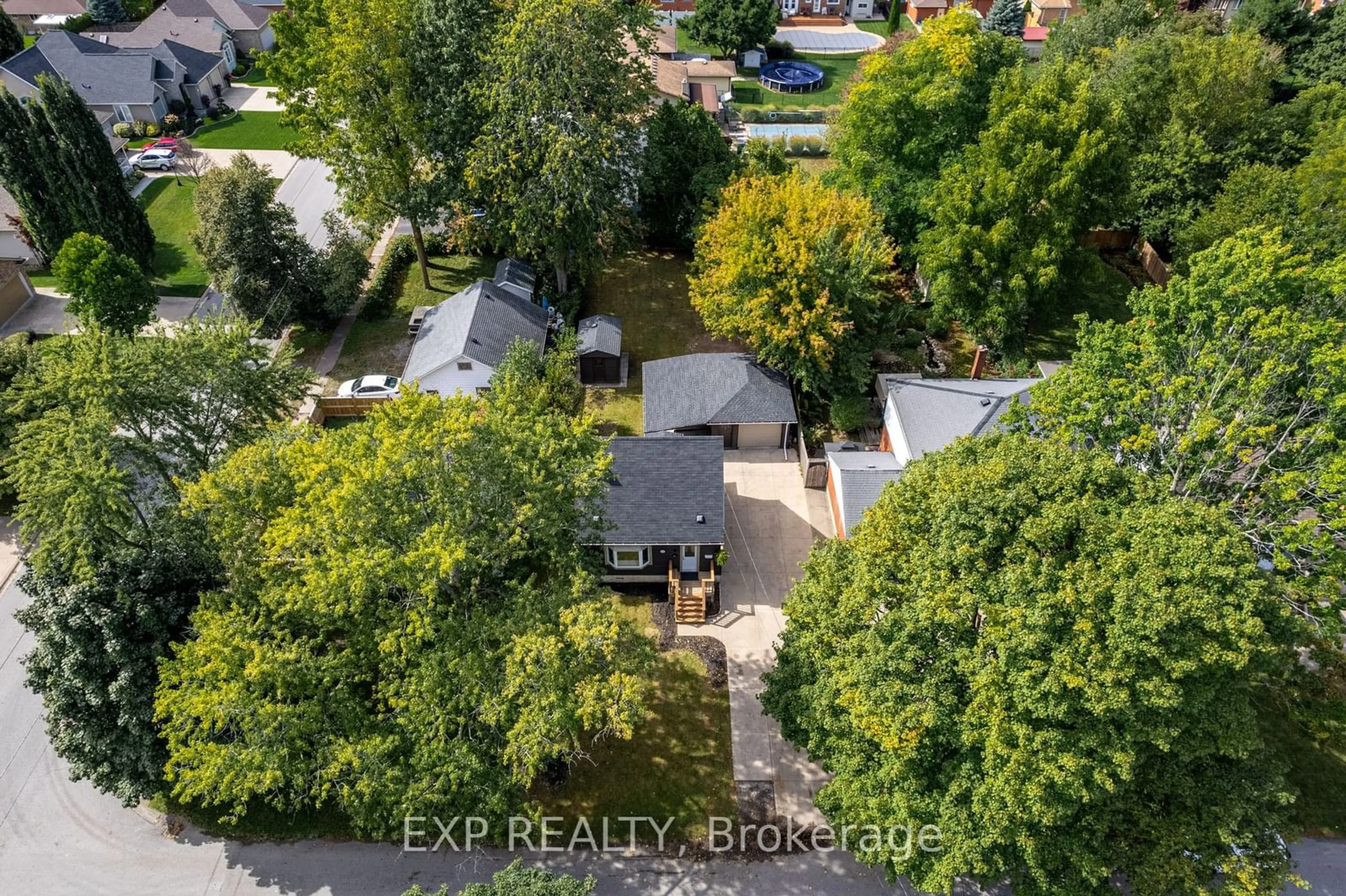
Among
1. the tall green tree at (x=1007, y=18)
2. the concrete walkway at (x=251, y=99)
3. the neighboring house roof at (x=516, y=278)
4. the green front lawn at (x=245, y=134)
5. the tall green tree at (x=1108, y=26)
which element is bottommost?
the neighboring house roof at (x=516, y=278)

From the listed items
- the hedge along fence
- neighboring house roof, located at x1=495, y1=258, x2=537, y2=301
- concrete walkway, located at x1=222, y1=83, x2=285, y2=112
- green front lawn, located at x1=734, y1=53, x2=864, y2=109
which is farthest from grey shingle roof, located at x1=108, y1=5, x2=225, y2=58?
green front lawn, located at x1=734, y1=53, x2=864, y2=109

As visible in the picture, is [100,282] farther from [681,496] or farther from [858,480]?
[858,480]

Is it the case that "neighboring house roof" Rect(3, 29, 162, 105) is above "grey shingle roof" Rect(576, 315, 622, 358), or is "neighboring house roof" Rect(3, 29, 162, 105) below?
above

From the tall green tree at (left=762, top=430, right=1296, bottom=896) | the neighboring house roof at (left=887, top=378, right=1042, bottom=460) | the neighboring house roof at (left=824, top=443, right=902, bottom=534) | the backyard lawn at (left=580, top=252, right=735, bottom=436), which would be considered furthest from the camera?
the backyard lawn at (left=580, top=252, right=735, bottom=436)

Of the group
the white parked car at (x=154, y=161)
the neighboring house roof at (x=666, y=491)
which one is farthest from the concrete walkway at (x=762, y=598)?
the white parked car at (x=154, y=161)

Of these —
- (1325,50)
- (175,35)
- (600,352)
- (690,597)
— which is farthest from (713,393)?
(175,35)

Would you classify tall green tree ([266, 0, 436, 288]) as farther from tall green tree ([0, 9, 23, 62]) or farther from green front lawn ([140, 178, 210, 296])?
tall green tree ([0, 9, 23, 62])

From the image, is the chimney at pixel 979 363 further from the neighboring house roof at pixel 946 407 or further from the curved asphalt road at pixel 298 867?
the curved asphalt road at pixel 298 867
